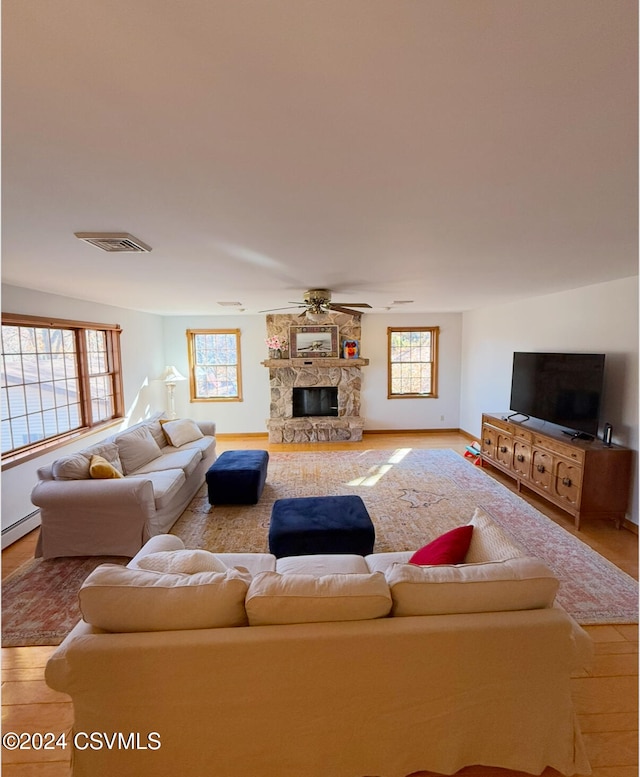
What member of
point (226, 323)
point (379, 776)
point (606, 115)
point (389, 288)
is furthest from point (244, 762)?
point (226, 323)

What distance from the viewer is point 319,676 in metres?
1.31

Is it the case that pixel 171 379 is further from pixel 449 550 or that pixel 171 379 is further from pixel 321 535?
pixel 449 550

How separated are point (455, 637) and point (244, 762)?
3.01 ft

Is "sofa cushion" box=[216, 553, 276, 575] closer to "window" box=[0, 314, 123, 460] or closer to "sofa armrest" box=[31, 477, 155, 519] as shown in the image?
"sofa armrest" box=[31, 477, 155, 519]

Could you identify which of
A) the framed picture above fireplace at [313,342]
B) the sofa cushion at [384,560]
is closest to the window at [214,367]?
the framed picture above fireplace at [313,342]

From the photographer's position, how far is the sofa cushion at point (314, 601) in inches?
53.9

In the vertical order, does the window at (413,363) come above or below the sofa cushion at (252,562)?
above

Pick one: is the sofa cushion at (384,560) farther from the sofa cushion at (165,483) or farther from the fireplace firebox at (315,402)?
the fireplace firebox at (315,402)

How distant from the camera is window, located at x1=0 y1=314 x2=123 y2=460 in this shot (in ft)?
11.6

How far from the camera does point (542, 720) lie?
1405 mm

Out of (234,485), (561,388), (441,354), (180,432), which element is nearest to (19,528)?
(180,432)

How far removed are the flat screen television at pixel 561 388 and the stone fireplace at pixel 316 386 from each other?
115 inches

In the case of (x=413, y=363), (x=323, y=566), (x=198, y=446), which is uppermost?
(x=413, y=363)

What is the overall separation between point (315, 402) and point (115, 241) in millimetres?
5234
